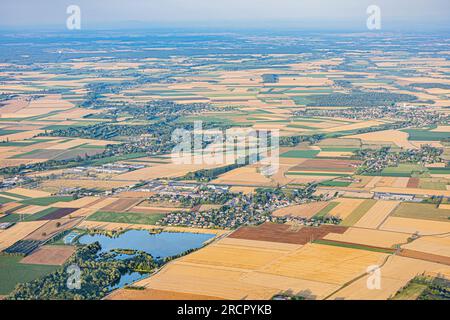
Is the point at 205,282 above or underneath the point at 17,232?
above

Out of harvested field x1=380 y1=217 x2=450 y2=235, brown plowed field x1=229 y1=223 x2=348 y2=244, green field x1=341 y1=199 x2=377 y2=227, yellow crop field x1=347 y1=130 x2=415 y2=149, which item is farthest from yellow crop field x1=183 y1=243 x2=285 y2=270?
yellow crop field x1=347 y1=130 x2=415 y2=149

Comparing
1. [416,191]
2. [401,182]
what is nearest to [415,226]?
[416,191]

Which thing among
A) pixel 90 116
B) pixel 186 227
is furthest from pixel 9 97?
pixel 186 227

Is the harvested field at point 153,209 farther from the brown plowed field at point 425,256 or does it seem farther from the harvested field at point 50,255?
the brown plowed field at point 425,256

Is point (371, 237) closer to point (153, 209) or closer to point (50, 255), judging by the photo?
point (153, 209)

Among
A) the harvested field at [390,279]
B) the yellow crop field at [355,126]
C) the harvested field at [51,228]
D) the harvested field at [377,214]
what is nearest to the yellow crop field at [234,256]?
the harvested field at [390,279]

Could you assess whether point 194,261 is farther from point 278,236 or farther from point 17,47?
point 17,47
